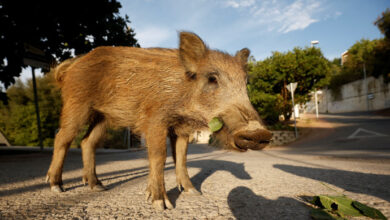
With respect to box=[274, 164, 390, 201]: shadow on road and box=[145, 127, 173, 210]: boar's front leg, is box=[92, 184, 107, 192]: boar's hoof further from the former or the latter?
box=[274, 164, 390, 201]: shadow on road

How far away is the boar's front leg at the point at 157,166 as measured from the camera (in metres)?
2.14

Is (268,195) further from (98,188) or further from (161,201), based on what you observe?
(98,188)

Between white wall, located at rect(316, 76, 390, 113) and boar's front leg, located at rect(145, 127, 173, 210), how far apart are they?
37.0 m

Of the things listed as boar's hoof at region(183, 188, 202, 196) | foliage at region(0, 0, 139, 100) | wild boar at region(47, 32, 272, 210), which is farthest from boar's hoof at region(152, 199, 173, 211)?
foliage at region(0, 0, 139, 100)

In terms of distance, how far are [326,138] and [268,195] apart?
12.7 m

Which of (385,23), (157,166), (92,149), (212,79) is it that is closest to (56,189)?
(92,149)

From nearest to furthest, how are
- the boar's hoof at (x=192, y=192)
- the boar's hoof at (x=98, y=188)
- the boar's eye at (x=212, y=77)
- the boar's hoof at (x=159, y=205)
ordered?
1. the boar's hoof at (x=159, y=205)
2. the boar's eye at (x=212, y=77)
3. the boar's hoof at (x=192, y=192)
4. the boar's hoof at (x=98, y=188)

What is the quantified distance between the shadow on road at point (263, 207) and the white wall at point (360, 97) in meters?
36.4

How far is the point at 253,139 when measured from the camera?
1765 mm

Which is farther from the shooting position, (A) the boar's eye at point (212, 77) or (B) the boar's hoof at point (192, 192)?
(B) the boar's hoof at point (192, 192)

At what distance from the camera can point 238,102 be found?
2100 millimetres

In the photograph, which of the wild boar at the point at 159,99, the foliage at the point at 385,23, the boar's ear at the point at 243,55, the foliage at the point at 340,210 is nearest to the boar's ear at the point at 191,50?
the wild boar at the point at 159,99

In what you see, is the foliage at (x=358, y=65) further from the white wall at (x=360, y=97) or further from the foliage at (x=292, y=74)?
the foliage at (x=292, y=74)

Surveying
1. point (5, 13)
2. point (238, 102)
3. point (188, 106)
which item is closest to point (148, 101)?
point (188, 106)
